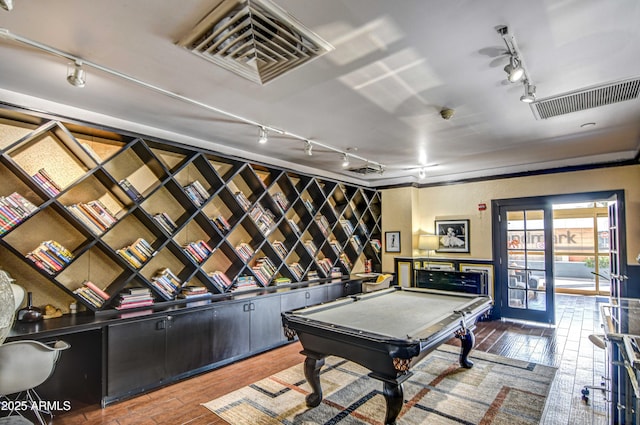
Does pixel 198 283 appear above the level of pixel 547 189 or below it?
below

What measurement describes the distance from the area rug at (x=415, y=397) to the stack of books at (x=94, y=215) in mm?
1929

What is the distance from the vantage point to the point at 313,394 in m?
2.86

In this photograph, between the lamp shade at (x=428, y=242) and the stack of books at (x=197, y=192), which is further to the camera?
the lamp shade at (x=428, y=242)

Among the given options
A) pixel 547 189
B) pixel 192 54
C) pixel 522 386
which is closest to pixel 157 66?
pixel 192 54

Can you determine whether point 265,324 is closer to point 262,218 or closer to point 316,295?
point 316,295

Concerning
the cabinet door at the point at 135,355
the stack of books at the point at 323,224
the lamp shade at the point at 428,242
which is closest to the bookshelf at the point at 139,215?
the stack of books at the point at 323,224

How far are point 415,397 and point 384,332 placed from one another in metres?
1.05

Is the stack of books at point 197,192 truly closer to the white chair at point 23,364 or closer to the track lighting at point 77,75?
→ the track lighting at point 77,75

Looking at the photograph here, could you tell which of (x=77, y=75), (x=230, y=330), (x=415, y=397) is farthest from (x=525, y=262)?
(x=77, y=75)

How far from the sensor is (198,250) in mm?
4004

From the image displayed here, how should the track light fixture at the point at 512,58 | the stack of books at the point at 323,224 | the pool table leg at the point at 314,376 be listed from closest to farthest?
the track light fixture at the point at 512,58 → the pool table leg at the point at 314,376 → the stack of books at the point at 323,224

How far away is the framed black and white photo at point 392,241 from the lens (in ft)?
21.8

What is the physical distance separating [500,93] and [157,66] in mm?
2633

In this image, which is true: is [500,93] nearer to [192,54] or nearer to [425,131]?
[425,131]
